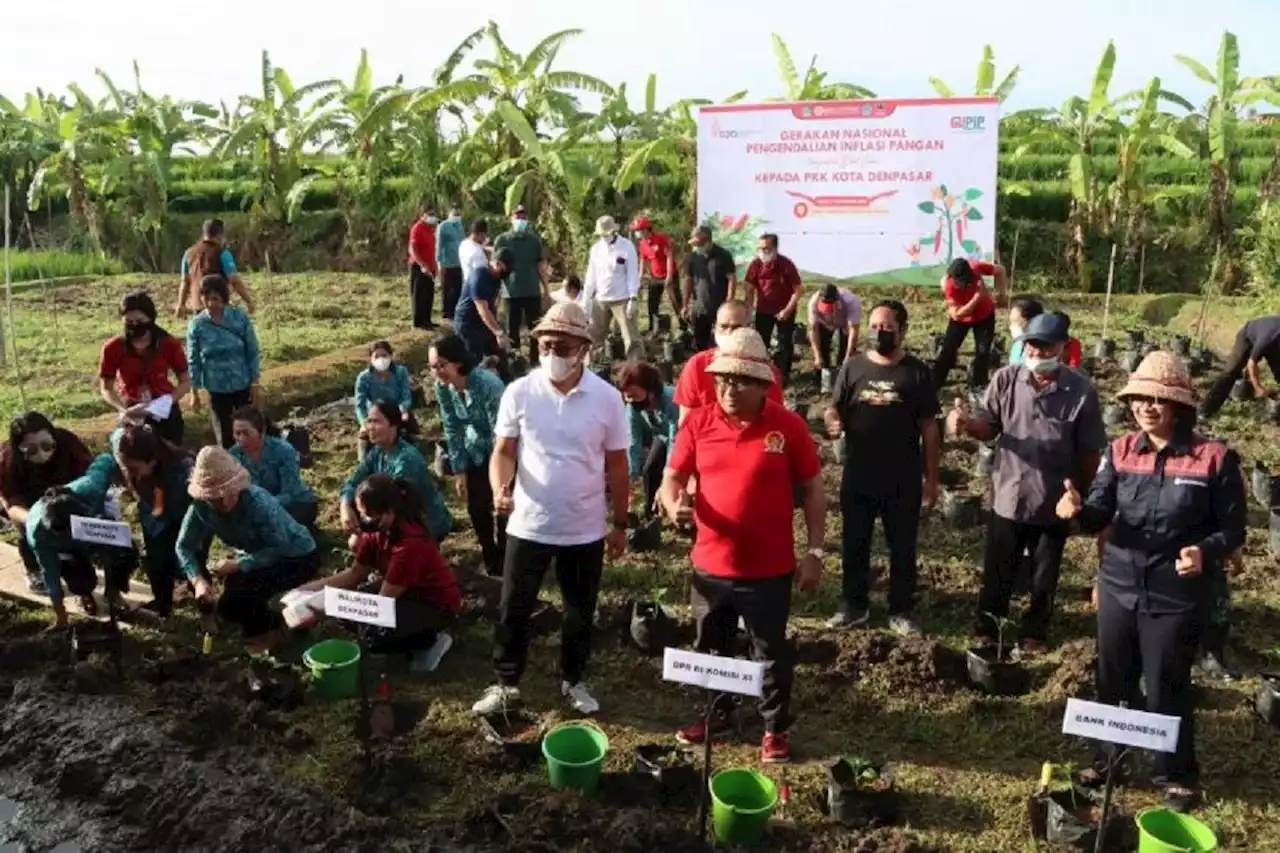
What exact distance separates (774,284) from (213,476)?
19.1 feet

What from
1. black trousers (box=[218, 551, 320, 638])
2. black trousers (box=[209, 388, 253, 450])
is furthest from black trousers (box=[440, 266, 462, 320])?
black trousers (box=[218, 551, 320, 638])

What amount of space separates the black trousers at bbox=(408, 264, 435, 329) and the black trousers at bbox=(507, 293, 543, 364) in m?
2.49

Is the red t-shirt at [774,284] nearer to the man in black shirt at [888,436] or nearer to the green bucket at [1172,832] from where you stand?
the man in black shirt at [888,436]

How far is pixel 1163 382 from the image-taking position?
11.3ft

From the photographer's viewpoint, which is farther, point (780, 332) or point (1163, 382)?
point (780, 332)

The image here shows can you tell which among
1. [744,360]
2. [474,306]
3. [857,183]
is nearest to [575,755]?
[744,360]

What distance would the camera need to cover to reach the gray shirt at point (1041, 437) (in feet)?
14.7

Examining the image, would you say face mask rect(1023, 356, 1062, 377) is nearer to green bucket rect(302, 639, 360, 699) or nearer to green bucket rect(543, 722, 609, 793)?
green bucket rect(543, 722, 609, 793)

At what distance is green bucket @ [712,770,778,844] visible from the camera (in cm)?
349

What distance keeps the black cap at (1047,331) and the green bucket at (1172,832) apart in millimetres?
1876

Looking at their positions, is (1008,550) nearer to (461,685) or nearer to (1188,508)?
(1188,508)

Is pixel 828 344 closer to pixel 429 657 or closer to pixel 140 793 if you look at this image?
pixel 429 657

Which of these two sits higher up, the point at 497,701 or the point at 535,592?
the point at 535,592

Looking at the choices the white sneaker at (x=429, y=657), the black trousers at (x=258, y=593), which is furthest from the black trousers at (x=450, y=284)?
the white sneaker at (x=429, y=657)
